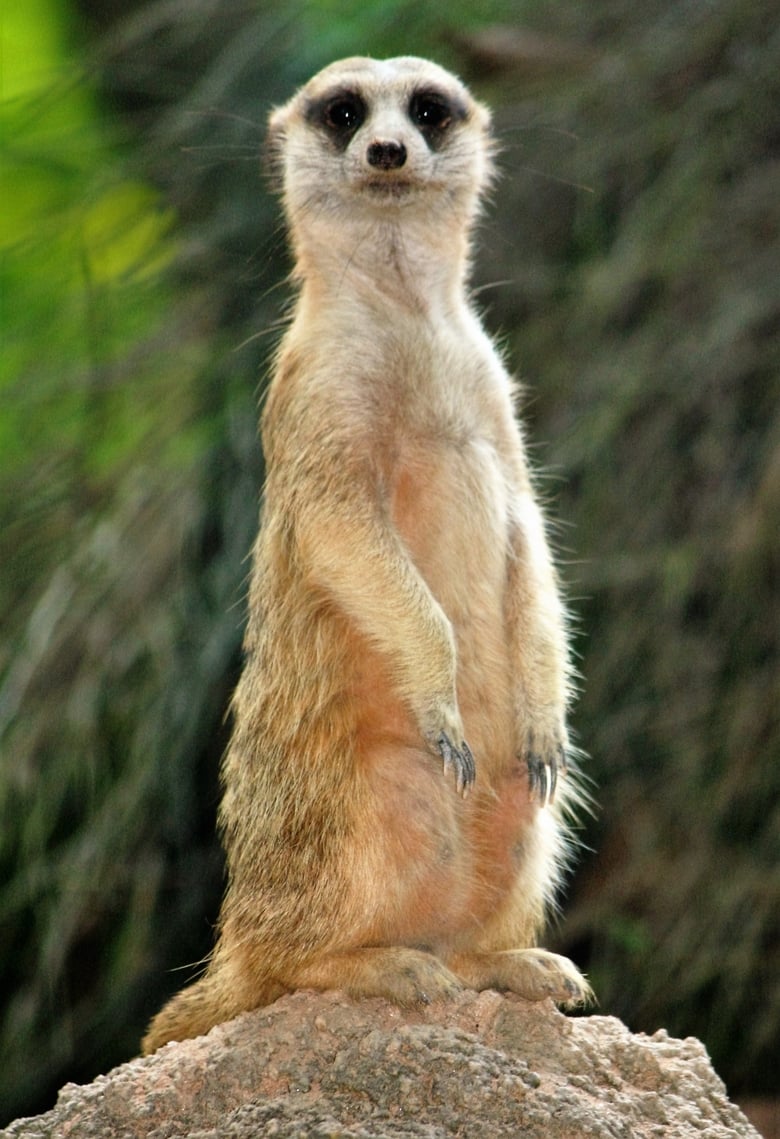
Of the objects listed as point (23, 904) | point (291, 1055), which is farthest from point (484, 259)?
point (291, 1055)

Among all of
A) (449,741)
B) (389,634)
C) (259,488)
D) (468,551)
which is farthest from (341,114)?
(259,488)

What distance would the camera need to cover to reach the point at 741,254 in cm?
454

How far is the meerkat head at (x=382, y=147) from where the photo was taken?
285cm

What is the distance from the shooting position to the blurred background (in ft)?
13.4

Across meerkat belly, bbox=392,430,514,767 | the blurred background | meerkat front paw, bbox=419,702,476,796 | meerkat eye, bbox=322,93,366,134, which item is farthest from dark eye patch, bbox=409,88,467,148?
meerkat front paw, bbox=419,702,476,796

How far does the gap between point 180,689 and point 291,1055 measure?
1.85 m

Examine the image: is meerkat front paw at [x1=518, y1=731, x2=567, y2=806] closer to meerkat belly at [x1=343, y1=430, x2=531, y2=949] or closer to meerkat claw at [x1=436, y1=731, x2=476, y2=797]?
meerkat belly at [x1=343, y1=430, x2=531, y2=949]

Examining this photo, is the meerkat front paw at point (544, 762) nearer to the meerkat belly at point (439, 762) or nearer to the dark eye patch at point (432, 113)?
the meerkat belly at point (439, 762)

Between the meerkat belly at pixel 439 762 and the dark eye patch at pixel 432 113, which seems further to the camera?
the dark eye patch at pixel 432 113

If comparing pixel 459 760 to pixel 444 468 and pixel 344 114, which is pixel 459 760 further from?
pixel 344 114

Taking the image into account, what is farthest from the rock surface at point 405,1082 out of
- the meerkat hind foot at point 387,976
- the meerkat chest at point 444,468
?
the meerkat chest at point 444,468

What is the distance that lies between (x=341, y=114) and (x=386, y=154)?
28cm

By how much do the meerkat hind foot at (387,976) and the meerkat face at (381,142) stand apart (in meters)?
1.36

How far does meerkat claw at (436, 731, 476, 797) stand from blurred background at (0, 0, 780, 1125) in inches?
59.4
